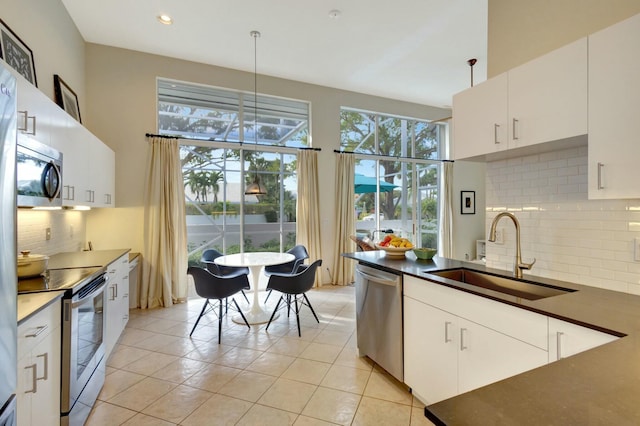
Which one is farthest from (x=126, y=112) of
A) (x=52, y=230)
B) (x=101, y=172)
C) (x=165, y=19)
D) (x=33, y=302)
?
(x=33, y=302)

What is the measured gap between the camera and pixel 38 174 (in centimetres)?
187

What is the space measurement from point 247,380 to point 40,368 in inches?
52.1

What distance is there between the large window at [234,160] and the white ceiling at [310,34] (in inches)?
21.1

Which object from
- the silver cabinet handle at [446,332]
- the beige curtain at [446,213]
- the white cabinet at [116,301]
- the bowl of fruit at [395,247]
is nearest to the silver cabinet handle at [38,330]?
the white cabinet at [116,301]

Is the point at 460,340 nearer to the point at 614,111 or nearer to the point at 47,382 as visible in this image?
the point at 614,111

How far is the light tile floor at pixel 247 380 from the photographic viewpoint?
1.93 meters

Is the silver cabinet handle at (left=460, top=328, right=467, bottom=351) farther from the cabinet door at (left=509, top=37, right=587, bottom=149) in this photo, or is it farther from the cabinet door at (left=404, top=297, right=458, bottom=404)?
the cabinet door at (left=509, top=37, right=587, bottom=149)

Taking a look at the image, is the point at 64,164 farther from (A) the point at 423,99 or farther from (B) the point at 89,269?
(A) the point at 423,99

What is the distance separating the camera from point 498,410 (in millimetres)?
637

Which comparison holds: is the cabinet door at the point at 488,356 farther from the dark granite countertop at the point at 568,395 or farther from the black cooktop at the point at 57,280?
the black cooktop at the point at 57,280

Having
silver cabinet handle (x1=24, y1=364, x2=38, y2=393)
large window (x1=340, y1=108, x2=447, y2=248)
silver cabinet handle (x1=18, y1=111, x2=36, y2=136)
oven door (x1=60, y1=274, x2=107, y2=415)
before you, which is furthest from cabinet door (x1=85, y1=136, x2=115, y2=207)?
large window (x1=340, y1=108, x2=447, y2=248)

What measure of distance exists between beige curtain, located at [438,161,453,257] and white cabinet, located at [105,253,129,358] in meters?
5.62

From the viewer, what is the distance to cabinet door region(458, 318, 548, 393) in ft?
4.40

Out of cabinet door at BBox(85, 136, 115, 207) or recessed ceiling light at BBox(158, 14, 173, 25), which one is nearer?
cabinet door at BBox(85, 136, 115, 207)
